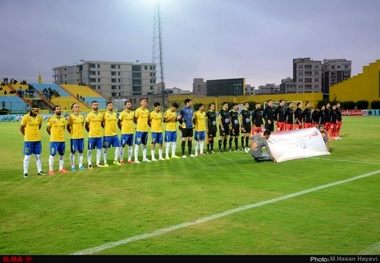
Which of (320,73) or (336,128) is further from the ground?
(320,73)

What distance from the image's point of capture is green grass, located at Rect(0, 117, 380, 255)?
5008 mm

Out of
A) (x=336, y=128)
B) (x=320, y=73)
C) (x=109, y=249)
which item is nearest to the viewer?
(x=109, y=249)

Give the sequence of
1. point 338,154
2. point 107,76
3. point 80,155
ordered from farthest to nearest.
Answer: point 107,76 → point 338,154 → point 80,155

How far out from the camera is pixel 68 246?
5055 millimetres

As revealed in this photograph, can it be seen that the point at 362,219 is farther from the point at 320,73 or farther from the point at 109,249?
the point at 320,73

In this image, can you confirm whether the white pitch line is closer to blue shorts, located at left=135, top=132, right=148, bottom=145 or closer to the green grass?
the green grass

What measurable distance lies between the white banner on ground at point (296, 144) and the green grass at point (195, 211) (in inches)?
45.5

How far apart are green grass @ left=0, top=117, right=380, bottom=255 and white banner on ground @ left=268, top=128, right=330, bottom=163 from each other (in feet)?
3.79

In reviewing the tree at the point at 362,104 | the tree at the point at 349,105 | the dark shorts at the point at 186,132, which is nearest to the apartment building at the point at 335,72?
the tree at the point at 349,105

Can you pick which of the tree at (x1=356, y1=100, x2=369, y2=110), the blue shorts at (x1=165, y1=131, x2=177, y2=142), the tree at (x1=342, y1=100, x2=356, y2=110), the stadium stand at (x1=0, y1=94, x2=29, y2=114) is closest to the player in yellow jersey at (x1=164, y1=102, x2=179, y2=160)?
the blue shorts at (x1=165, y1=131, x2=177, y2=142)

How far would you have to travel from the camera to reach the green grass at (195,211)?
16.4ft

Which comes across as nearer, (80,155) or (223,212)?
(223,212)

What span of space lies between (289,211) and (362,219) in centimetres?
116

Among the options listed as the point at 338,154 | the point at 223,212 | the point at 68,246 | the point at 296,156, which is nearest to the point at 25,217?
the point at 68,246
